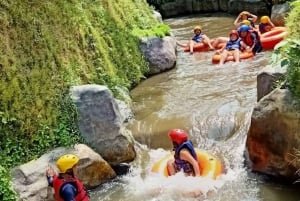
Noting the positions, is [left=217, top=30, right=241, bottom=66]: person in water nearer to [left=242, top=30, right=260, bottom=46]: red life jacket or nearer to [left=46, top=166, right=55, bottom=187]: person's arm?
[left=242, top=30, right=260, bottom=46]: red life jacket

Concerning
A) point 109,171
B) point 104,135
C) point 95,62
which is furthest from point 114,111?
point 95,62

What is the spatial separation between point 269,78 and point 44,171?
329 centimetres

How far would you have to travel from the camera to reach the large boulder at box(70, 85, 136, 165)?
7473 millimetres

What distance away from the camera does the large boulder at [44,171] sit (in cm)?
641

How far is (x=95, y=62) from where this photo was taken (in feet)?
31.1

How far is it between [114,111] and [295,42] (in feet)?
9.05

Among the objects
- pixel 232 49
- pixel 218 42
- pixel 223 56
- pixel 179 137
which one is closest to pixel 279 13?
pixel 218 42

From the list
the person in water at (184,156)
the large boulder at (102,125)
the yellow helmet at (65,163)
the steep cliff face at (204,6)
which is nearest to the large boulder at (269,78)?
the person in water at (184,156)

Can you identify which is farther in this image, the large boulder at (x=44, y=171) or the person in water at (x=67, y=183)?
the large boulder at (x=44, y=171)

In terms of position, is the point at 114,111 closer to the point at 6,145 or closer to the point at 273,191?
the point at 6,145

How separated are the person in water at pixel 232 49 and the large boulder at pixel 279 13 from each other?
3597 mm

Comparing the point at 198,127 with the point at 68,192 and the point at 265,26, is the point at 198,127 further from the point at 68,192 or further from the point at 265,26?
the point at 265,26

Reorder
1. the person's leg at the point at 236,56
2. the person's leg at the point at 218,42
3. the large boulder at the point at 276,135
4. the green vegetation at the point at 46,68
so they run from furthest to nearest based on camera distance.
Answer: the person's leg at the point at 218,42 → the person's leg at the point at 236,56 → the green vegetation at the point at 46,68 → the large boulder at the point at 276,135

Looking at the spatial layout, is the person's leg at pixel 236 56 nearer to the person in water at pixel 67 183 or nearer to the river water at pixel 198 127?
the river water at pixel 198 127
